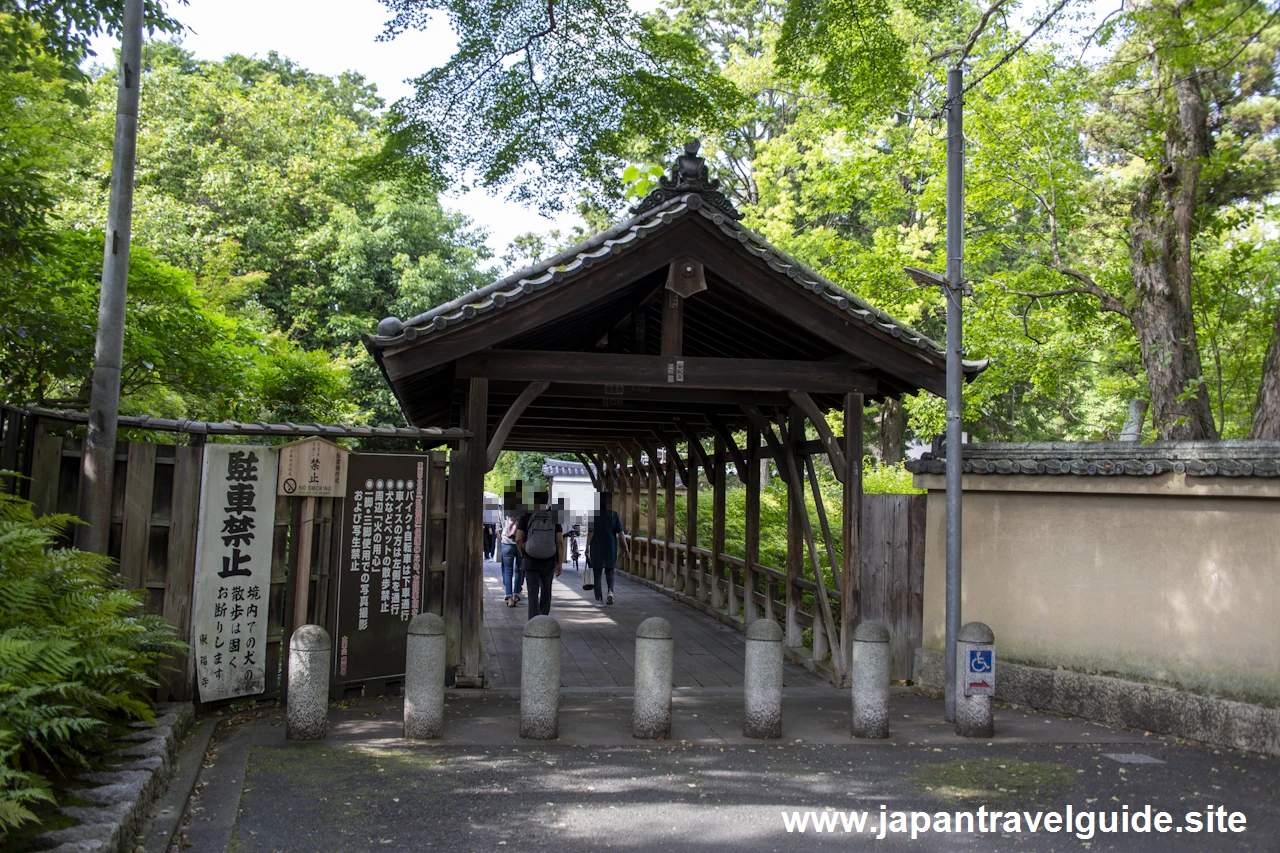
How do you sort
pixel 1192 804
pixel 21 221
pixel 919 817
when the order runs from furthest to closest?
1. pixel 21 221
2. pixel 1192 804
3. pixel 919 817

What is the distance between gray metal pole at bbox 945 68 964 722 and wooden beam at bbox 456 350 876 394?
1.50 m

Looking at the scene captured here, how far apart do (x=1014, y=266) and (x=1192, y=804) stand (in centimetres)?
Answer: 2377

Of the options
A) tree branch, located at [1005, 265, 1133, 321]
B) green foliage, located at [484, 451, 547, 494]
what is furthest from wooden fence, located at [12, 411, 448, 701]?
green foliage, located at [484, 451, 547, 494]

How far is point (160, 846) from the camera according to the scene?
14.6 ft

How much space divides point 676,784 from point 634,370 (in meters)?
3.87

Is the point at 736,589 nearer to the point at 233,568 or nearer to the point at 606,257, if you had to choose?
the point at 606,257

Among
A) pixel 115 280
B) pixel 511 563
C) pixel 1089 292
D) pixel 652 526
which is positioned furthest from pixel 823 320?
pixel 652 526

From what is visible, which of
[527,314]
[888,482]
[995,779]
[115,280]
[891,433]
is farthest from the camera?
[891,433]

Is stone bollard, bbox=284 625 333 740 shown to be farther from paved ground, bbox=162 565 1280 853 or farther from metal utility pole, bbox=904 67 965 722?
metal utility pole, bbox=904 67 965 722

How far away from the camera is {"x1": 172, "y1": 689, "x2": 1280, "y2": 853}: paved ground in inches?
197

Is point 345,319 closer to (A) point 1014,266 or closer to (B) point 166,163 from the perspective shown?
(B) point 166,163

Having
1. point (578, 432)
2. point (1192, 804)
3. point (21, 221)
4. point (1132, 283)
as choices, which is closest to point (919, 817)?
point (1192, 804)

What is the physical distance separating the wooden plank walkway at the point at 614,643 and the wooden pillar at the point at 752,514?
528mm

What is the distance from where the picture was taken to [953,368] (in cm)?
800
